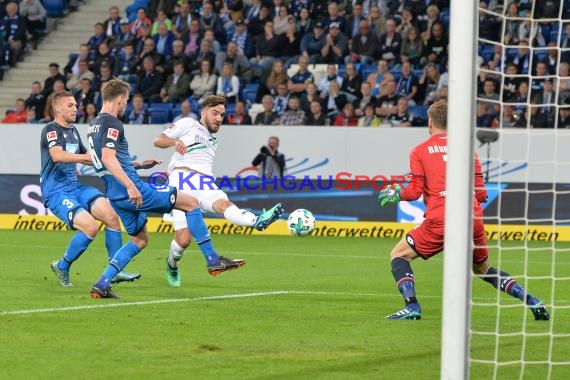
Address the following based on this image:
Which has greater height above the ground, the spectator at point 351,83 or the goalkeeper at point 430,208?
the goalkeeper at point 430,208

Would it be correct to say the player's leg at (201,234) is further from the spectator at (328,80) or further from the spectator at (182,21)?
the spectator at (182,21)

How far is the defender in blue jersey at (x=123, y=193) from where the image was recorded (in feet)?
36.0

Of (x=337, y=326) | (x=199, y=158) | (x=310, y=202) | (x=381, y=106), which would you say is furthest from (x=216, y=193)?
(x=381, y=106)

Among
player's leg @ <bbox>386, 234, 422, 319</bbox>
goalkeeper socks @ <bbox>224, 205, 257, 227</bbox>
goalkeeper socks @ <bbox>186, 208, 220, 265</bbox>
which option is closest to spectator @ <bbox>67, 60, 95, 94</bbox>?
goalkeeper socks @ <bbox>224, 205, 257, 227</bbox>

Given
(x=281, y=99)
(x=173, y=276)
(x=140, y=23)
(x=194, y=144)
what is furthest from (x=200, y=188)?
(x=140, y=23)

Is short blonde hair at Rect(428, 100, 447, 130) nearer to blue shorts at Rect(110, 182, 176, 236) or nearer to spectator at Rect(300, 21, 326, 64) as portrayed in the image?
blue shorts at Rect(110, 182, 176, 236)

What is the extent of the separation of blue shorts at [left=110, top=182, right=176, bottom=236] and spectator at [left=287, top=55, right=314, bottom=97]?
1136 cm

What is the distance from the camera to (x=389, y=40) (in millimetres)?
23719

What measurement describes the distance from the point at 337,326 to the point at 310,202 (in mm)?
11671

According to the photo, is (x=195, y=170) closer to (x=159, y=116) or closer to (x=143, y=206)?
(x=143, y=206)

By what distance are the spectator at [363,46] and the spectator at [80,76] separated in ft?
17.9

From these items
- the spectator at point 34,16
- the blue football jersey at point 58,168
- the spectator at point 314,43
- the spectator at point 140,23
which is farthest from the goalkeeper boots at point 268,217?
the spectator at point 34,16

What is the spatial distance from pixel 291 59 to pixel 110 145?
13561 millimetres

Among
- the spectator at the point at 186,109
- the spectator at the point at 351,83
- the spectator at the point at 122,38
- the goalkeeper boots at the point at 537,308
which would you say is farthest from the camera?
the spectator at the point at 122,38
